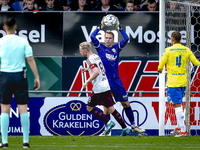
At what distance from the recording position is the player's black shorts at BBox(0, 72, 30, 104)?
523 cm

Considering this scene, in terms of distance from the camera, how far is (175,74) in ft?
23.8

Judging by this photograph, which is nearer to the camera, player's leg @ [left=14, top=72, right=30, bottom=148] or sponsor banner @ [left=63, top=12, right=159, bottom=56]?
player's leg @ [left=14, top=72, right=30, bottom=148]

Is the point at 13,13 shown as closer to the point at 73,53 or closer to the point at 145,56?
the point at 73,53

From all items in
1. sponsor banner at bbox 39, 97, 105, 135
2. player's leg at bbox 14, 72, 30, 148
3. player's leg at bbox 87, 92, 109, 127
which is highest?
player's leg at bbox 14, 72, 30, 148

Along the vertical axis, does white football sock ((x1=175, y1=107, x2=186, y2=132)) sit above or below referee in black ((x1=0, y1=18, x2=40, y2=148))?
below

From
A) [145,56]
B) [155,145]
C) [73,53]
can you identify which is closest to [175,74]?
[155,145]

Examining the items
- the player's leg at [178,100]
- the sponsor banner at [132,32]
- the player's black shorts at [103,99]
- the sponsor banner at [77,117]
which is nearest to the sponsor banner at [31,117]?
the sponsor banner at [77,117]

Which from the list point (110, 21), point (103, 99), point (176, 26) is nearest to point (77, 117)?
point (103, 99)

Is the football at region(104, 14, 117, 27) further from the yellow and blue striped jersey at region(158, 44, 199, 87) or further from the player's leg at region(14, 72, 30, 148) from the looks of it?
the player's leg at region(14, 72, 30, 148)

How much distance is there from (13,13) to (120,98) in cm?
360

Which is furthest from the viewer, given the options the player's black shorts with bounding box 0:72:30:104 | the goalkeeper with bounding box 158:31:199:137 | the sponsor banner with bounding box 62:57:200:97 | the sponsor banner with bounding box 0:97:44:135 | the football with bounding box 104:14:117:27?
the sponsor banner with bounding box 62:57:200:97

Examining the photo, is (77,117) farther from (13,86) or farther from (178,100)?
(13,86)

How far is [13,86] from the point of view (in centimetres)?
526

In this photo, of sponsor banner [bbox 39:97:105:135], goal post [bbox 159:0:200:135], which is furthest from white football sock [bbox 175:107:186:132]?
sponsor banner [bbox 39:97:105:135]
